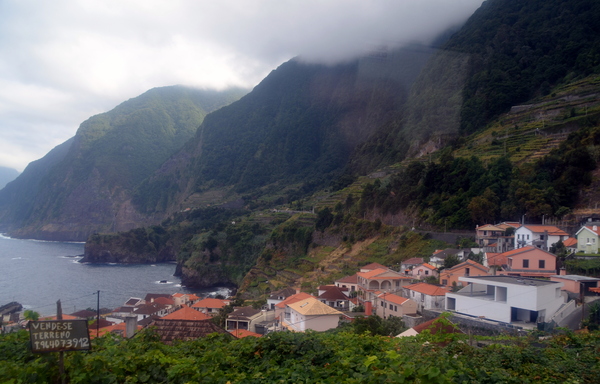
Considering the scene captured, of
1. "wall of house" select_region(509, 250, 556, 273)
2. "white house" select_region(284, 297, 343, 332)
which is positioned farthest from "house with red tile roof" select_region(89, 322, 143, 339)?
"wall of house" select_region(509, 250, 556, 273)

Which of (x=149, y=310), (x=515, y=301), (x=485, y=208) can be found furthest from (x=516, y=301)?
(x=149, y=310)

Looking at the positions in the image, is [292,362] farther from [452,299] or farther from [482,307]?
[452,299]

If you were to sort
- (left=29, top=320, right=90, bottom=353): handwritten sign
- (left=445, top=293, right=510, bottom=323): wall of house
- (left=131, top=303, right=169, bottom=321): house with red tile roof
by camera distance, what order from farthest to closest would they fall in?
(left=131, top=303, right=169, bottom=321): house with red tile roof → (left=445, top=293, right=510, bottom=323): wall of house → (left=29, top=320, right=90, bottom=353): handwritten sign

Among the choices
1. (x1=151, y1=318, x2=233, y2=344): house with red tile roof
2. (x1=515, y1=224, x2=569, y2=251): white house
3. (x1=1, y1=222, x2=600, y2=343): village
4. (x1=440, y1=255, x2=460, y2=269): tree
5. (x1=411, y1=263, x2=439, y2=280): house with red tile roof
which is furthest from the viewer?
(x1=411, y1=263, x2=439, y2=280): house with red tile roof

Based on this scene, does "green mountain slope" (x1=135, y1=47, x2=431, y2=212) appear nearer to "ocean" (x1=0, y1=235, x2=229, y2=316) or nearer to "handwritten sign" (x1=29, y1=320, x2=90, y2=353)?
"ocean" (x1=0, y1=235, x2=229, y2=316)

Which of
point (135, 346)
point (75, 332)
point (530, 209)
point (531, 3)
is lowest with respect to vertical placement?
point (135, 346)

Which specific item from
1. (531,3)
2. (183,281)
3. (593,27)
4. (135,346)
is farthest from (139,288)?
(531,3)

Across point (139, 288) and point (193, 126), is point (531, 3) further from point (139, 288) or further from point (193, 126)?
point (193, 126)
